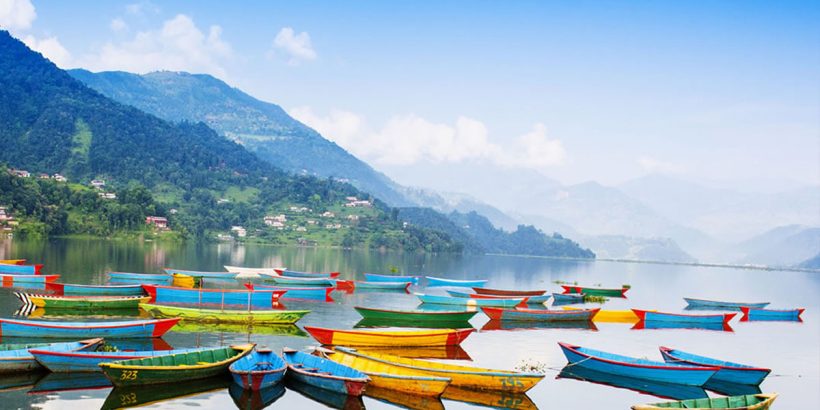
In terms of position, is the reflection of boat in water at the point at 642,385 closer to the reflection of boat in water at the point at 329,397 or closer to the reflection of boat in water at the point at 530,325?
the reflection of boat in water at the point at 329,397

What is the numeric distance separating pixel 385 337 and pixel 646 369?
13.0 meters

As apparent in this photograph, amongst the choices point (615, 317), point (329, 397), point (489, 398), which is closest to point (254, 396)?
point (329, 397)

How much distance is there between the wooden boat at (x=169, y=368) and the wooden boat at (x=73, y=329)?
8.13m

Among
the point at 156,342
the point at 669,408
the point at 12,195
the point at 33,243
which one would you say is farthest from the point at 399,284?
the point at 12,195

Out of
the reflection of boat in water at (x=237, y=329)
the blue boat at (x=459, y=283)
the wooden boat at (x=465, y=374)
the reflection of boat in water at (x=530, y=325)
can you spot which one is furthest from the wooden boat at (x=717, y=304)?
the wooden boat at (x=465, y=374)

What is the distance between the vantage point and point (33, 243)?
12150 centimetres

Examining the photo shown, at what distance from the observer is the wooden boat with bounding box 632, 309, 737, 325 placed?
194 feet

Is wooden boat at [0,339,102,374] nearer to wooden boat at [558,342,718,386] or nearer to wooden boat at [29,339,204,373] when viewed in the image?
wooden boat at [29,339,204,373]

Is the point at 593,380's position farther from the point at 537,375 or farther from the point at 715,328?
the point at 715,328

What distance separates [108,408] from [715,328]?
50.3 metres

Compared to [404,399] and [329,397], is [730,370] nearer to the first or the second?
[404,399]

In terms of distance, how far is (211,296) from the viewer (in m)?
55.1

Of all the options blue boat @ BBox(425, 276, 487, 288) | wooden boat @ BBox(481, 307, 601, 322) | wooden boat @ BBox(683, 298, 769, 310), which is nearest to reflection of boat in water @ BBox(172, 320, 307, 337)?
wooden boat @ BBox(481, 307, 601, 322)

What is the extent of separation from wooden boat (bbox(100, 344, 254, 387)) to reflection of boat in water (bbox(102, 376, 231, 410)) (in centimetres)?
20
